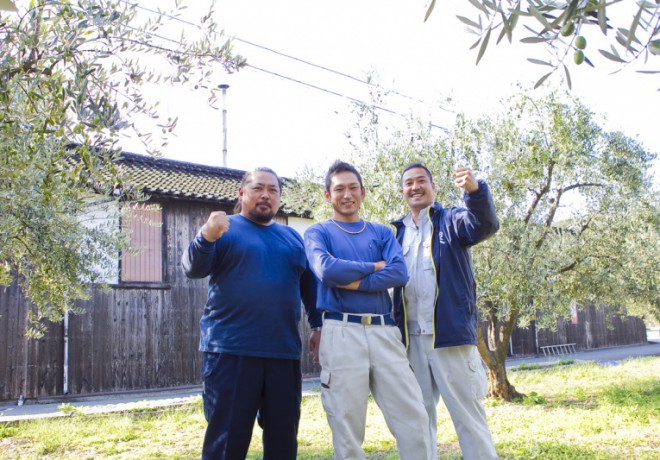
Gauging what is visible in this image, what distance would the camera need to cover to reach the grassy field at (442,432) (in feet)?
17.5

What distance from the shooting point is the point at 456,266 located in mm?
3758

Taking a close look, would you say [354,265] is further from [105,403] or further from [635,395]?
[105,403]

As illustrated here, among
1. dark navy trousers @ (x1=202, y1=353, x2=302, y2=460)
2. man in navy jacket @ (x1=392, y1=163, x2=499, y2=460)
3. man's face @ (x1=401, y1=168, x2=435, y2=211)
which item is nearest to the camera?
dark navy trousers @ (x1=202, y1=353, x2=302, y2=460)

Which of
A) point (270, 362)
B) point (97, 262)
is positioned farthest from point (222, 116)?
point (270, 362)

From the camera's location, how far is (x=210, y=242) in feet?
10.6

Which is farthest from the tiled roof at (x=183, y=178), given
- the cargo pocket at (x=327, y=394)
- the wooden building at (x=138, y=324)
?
the cargo pocket at (x=327, y=394)

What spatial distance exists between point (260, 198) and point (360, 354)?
119 centimetres

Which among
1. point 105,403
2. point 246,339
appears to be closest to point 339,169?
point 246,339

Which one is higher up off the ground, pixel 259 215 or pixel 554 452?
pixel 259 215

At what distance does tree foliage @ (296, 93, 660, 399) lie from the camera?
7660 millimetres

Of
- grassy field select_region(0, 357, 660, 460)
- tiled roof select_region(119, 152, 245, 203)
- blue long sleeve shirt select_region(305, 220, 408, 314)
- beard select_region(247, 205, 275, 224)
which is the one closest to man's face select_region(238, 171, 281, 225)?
beard select_region(247, 205, 275, 224)

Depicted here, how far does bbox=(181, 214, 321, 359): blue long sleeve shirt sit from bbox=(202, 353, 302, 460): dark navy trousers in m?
0.09

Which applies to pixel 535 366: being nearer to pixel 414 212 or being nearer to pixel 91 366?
pixel 91 366

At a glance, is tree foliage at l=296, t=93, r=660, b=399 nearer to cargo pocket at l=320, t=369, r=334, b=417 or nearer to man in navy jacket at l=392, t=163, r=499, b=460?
man in navy jacket at l=392, t=163, r=499, b=460
